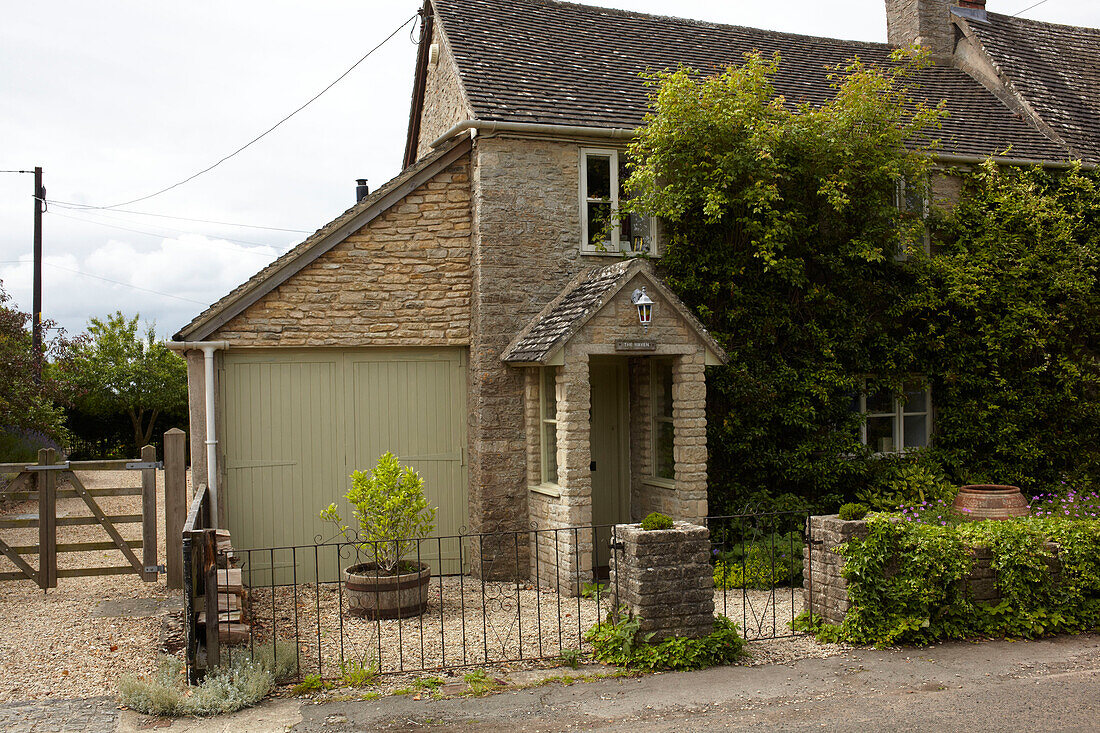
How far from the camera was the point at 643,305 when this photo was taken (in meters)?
9.82

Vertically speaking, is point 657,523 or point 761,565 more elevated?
point 657,523

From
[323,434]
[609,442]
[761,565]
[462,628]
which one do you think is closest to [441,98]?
[323,434]

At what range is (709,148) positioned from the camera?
36.3 ft

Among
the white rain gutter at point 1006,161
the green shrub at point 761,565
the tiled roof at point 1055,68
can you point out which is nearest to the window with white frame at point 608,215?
the green shrub at point 761,565

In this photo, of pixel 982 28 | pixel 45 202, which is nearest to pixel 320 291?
pixel 982 28

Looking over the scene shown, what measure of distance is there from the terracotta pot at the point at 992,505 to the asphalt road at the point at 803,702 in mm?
4033

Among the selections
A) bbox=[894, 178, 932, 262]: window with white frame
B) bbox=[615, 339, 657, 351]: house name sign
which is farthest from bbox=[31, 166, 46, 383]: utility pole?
bbox=[894, 178, 932, 262]: window with white frame

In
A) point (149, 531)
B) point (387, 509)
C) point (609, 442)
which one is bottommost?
point (149, 531)

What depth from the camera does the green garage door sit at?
1033 centimetres

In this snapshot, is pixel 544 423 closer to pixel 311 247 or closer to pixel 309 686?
pixel 311 247

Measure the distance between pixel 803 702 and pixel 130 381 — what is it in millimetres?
21238

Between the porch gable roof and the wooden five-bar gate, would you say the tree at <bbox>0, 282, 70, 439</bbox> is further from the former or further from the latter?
the porch gable roof

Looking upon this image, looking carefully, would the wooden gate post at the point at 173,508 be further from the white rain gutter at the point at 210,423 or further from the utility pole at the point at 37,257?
the utility pole at the point at 37,257

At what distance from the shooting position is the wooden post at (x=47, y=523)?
9656mm
